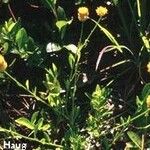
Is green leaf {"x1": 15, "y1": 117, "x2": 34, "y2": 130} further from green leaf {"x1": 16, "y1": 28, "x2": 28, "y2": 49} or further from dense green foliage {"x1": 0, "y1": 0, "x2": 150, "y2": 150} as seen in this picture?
green leaf {"x1": 16, "y1": 28, "x2": 28, "y2": 49}

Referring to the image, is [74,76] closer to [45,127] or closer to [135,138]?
[45,127]

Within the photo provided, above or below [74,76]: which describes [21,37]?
above

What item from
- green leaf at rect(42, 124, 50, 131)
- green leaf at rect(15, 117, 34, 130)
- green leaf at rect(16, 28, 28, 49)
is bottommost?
green leaf at rect(42, 124, 50, 131)

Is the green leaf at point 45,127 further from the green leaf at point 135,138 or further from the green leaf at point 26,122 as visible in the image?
the green leaf at point 135,138

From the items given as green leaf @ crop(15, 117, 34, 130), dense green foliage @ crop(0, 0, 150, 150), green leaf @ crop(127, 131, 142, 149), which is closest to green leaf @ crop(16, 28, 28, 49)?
dense green foliage @ crop(0, 0, 150, 150)

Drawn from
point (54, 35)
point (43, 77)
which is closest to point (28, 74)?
point (43, 77)

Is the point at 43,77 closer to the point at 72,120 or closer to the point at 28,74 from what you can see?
the point at 28,74

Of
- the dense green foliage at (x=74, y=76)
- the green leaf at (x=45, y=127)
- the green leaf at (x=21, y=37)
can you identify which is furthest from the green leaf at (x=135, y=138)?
the green leaf at (x=21, y=37)

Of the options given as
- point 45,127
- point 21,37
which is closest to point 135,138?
point 45,127
